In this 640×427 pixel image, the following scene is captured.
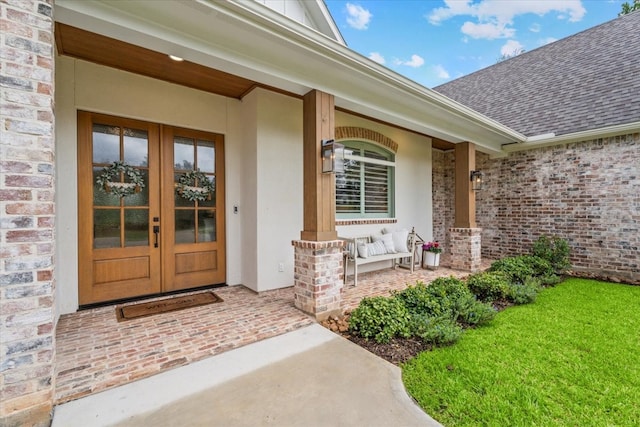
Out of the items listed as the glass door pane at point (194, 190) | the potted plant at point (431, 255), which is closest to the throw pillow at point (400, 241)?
the potted plant at point (431, 255)

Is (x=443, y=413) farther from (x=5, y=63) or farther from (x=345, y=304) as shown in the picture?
(x=5, y=63)

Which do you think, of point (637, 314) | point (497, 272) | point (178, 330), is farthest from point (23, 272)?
point (637, 314)

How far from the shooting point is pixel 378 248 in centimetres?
553

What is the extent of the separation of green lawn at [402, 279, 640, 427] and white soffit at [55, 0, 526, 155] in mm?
3328

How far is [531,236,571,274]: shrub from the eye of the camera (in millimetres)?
5918

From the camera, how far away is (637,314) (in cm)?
375

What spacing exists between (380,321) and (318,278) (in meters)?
0.87

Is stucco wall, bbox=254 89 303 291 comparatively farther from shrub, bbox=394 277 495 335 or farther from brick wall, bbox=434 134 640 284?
brick wall, bbox=434 134 640 284

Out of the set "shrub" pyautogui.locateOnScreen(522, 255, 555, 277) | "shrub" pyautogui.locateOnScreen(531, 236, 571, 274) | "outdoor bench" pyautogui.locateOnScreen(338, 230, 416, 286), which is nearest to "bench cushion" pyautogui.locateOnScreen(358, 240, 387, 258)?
"outdoor bench" pyautogui.locateOnScreen(338, 230, 416, 286)

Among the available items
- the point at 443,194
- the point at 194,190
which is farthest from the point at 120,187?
the point at 443,194

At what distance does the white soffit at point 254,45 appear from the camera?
2338mm

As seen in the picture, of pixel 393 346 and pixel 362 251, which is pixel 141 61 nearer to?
pixel 362 251

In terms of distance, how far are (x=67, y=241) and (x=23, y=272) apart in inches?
85.2

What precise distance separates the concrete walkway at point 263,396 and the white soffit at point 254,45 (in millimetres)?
2914
